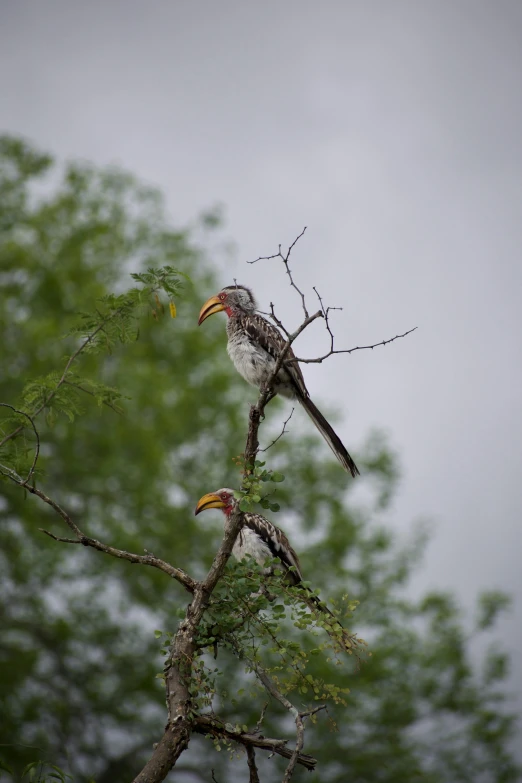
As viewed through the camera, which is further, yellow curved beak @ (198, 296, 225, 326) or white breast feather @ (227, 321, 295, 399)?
yellow curved beak @ (198, 296, 225, 326)

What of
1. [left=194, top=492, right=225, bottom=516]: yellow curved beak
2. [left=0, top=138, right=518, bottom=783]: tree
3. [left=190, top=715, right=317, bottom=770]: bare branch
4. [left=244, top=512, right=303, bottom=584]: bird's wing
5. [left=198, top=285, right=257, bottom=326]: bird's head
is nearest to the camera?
[left=190, top=715, right=317, bottom=770]: bare branch

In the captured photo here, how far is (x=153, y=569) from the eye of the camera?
1272 centimetres

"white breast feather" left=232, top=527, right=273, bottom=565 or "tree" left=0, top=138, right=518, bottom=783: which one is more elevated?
"tree" left=0, top=138, right=518, bottom=783

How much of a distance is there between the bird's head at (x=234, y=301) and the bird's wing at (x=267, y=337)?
0.12m

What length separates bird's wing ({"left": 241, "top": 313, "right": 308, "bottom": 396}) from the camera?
16.9 feet

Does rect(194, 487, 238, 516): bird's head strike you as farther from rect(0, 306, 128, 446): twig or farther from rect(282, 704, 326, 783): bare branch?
rect(282, 704, 326, 783): bare branch

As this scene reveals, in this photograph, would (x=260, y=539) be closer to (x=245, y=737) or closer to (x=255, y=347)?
(x=255, y=347)

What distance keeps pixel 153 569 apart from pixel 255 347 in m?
8.14

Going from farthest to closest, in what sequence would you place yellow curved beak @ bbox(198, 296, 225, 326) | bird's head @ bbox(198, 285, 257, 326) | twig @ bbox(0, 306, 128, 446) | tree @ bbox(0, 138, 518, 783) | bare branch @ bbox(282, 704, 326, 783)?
tree @ bbox(0, 138, 518, 783) → bird's head @ bbox(198, 285, 257, 326) → yellow curved beak @ bbox(198, 296, 225, 326) → twig @ bbox(0, 306, 128, 446) → bare branch @ bbox(282, 704, 326, 783)

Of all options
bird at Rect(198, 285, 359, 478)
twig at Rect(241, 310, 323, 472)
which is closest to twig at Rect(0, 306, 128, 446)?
twig at Rect(241, 310, 323, 472)

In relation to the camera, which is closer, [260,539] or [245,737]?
[245,737]

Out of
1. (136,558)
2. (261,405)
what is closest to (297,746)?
(136,558)

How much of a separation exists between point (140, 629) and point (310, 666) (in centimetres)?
273

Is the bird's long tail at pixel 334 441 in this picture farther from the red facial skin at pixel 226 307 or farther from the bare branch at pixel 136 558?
the bare branch at pixel 136 558
